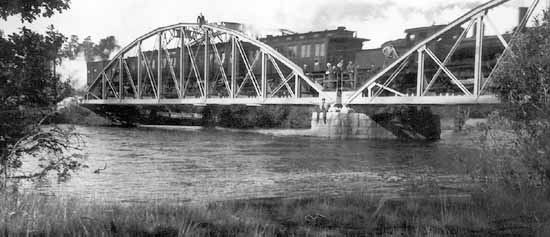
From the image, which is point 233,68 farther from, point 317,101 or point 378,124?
point 378,124

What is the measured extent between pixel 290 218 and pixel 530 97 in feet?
17.6

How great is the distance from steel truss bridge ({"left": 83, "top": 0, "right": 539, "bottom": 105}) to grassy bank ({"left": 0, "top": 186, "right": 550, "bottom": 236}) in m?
26.6

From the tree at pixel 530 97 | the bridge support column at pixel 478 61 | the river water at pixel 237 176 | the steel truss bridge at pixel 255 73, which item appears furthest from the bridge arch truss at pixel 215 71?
the tree at pixel 530 97

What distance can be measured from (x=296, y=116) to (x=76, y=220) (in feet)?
209

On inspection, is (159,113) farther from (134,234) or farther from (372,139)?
(134,234)

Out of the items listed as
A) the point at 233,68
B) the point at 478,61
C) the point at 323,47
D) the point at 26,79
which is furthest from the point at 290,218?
the point at 233,68

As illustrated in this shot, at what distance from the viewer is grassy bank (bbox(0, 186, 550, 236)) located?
7.45 m

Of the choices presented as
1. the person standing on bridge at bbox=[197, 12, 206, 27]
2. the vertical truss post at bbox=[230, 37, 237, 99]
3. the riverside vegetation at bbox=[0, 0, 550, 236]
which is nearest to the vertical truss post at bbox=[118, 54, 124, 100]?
the person standing on bridge at bbox=[197, 12, 206, 27]

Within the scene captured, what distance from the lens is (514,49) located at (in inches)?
444

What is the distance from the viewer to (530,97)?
1080 cm

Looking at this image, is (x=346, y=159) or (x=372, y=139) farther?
(x=372, y=139)

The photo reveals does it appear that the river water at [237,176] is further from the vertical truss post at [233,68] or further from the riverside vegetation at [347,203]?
the vertical truss post at [233,68]

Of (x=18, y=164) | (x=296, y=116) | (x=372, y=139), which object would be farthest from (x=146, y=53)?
(x=18, y=164)

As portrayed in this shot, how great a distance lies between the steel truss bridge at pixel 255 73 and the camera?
40.3 metres
